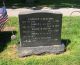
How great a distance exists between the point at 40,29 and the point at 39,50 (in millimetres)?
519

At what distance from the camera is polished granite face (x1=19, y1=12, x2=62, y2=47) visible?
719cm

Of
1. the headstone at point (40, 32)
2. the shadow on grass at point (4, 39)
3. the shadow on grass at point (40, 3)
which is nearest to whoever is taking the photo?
the headstone at point (40, 32)

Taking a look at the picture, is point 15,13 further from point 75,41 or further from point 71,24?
point 75,41

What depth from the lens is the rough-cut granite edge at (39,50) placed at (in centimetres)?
722

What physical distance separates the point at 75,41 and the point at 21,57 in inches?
70.4

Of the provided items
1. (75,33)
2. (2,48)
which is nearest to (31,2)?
(75,33)

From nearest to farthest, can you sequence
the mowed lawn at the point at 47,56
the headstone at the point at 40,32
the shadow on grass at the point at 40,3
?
the mowed lawn at the point at 47,56 → the headstone at the point at 40,32 → the shadow on grass at the point at 40,3

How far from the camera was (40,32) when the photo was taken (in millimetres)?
7324

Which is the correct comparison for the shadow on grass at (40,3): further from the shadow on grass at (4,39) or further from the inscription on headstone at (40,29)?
the inscription on headstone at (40,29)

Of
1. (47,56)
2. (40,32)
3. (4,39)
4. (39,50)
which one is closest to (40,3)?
(4,39)

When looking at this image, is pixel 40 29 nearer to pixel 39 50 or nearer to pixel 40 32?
pixel 40 32

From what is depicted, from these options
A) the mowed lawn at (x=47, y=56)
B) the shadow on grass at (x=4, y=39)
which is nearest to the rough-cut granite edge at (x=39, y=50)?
the mowed lawn at (x=47, y=56)

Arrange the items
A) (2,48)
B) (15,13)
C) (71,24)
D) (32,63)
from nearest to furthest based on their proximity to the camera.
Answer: (32,63), (2,48), (71,24), (15,13)

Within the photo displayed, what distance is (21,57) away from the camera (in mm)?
7160
